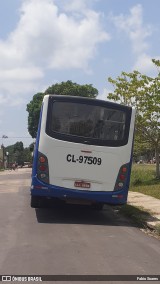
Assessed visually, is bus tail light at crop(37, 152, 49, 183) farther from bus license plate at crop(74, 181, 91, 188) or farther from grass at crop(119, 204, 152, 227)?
grass at crop(119, 204, 152, 227)

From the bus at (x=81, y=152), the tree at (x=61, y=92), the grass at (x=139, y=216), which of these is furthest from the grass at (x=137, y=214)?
the tree at (x=61, y=92)

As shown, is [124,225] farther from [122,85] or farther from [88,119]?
[122,85]

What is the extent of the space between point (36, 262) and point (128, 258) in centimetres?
156

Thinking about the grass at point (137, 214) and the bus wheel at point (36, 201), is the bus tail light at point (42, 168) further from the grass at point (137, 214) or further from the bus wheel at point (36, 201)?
the grass at point (137, 214)

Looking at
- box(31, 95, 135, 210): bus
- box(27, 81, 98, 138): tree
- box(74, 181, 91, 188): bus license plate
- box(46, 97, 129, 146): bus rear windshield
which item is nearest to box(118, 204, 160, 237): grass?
box(31, 95, 135, 210): bus

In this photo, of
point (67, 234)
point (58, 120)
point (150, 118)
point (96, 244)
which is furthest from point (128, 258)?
point (150, 118)

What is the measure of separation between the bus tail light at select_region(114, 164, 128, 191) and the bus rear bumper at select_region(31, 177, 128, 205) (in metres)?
0.13

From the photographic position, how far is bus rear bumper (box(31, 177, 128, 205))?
11758 millimetres

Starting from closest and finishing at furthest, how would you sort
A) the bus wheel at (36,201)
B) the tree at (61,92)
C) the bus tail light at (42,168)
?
the bus tail light at (42,168) < the bus wheel at (36,201) < the tree at (61,92)

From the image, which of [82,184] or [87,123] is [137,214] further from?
[87,123]

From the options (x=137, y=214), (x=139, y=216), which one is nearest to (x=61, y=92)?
(x=137, y=214)

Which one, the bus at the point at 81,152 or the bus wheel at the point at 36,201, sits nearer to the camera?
the bus at the point at 81,152

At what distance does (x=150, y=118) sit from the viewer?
85.0ft

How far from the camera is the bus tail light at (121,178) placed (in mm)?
12008
